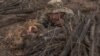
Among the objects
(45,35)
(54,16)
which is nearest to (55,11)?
(54,16)

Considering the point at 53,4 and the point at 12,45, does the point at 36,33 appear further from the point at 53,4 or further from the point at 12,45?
the point at 53,4

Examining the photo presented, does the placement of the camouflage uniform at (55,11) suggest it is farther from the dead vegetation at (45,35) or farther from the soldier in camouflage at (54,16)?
the dead vegetation at (45,35)

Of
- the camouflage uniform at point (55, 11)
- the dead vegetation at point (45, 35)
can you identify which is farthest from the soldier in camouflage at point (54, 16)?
the dead vegetation at point (45, 35)

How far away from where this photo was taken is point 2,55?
14.9ft

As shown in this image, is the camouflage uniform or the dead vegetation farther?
the camouflage uniform

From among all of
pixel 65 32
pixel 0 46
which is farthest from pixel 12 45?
pixel 65 32

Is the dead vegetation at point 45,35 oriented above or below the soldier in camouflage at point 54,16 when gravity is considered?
below

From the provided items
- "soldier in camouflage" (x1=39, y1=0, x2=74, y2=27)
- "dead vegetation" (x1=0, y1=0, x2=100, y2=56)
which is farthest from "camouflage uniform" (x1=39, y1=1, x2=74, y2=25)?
"dead vegetation" (x1=0, y1=0, x2=100, y2=56)

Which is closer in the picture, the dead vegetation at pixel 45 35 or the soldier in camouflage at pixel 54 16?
the dead vegetation at pixel 45 35

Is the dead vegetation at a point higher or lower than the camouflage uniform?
lower

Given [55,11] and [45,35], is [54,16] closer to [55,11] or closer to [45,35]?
[55,11]

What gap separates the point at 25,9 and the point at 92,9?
1497 mm

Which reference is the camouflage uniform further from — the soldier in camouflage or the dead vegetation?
the dead vegetation

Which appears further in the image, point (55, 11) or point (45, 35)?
point (55, 11)
